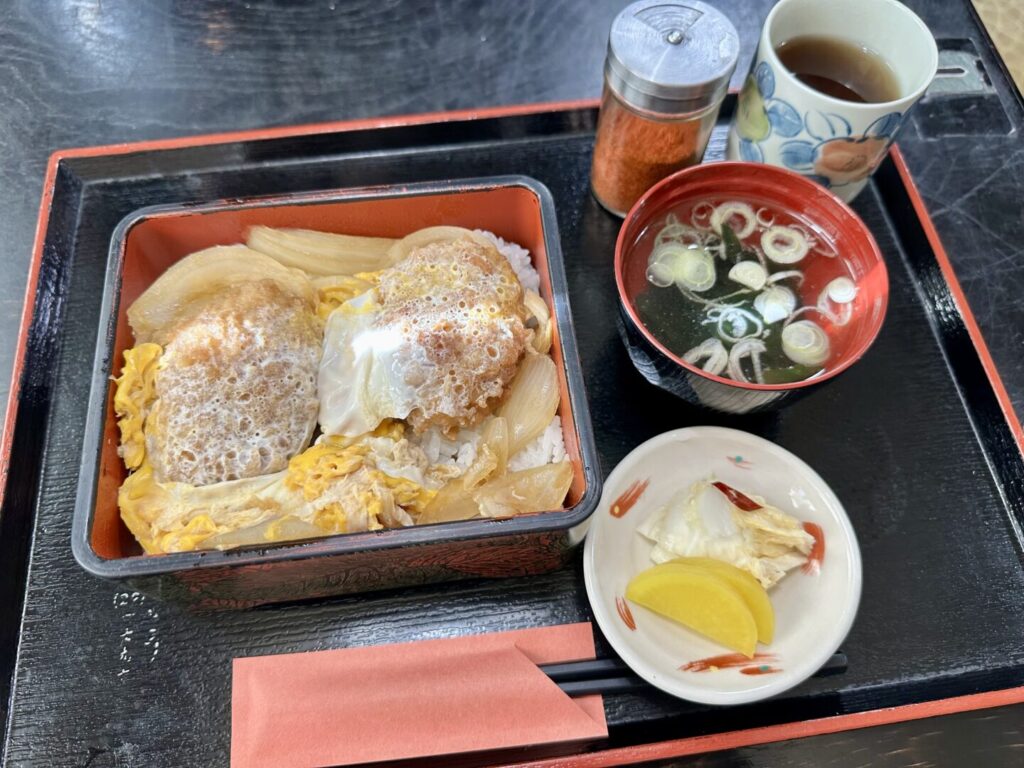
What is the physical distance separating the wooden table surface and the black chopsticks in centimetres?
102

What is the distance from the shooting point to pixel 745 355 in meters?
1.37

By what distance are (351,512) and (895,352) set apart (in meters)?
1.18

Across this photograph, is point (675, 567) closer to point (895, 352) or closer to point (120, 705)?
point (895, 352)

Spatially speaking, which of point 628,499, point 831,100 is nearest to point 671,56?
point 831,100

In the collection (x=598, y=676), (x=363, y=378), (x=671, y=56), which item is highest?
(x=671, y=56)

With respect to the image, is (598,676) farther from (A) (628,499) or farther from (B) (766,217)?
(B) (766,217)

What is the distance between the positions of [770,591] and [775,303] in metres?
0.55

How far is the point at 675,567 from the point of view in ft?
3.97

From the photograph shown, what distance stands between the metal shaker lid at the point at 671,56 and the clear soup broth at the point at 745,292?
0.74 feet

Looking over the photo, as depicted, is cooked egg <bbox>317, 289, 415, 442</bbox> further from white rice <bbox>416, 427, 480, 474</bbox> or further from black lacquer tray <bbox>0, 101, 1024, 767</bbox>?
black lacquer tray <bbox>0, 101, 1024, 767</bbox>

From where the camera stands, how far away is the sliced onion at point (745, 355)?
1.35m

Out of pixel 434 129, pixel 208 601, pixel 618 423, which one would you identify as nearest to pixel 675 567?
pixel 618 423

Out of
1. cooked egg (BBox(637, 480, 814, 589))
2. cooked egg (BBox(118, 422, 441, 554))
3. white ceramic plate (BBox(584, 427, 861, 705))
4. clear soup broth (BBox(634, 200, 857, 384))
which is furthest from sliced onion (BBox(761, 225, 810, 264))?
cooked egg (BBox(118, 422, 441, 554))

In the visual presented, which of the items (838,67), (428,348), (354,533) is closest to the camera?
(354,533)
